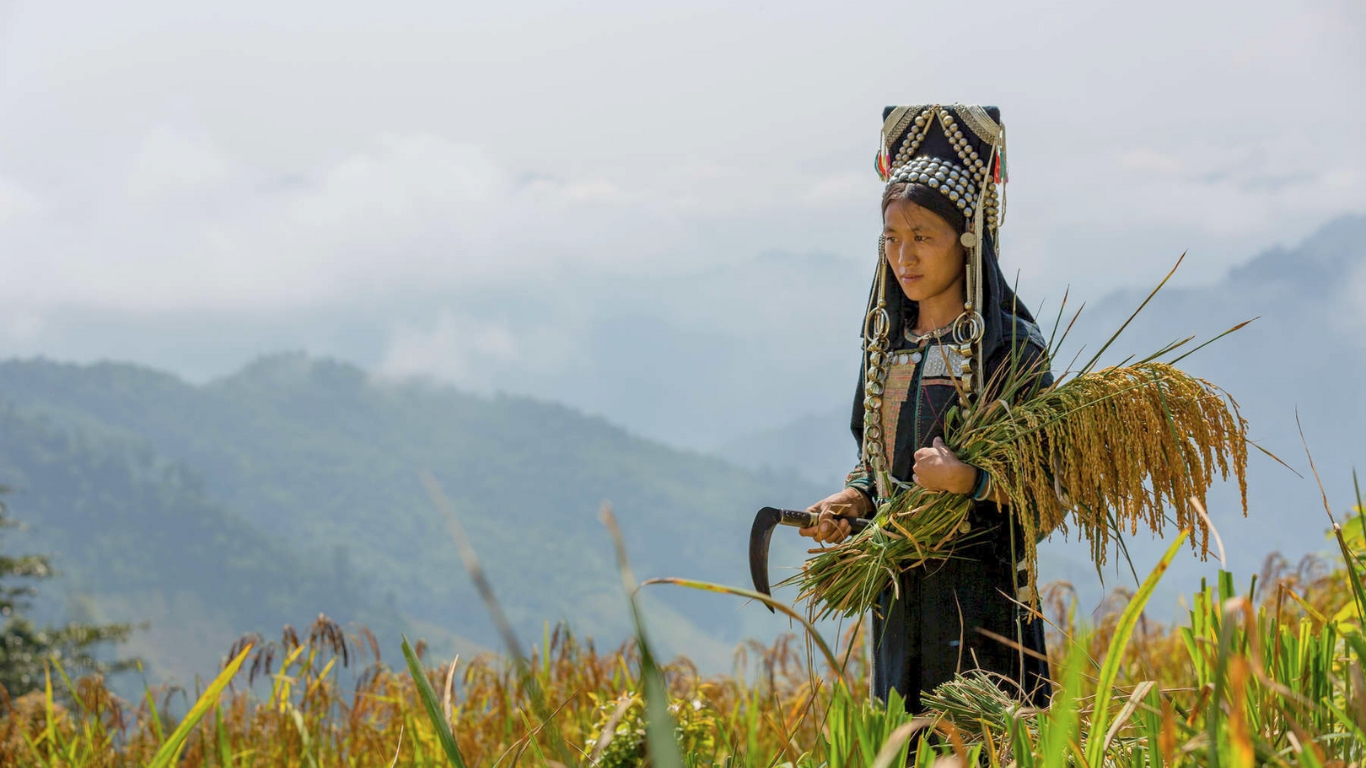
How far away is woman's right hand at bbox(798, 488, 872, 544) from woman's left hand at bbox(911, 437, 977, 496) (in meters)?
0.28

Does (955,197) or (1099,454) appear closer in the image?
(1099,454)

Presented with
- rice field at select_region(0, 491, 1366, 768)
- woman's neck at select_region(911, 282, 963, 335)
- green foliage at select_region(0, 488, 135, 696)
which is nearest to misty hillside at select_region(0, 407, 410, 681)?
green foliage at select_region(0, 488, 135, 696)

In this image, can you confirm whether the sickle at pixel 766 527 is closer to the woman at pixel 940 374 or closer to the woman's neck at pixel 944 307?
the woman at pixel 940 374

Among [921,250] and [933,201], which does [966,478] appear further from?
[933,201]

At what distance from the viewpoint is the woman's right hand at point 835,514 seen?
10.3ft

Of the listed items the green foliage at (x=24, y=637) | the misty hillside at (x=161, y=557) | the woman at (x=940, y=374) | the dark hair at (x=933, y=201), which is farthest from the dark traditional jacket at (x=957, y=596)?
the misty hillside at (x=161, y=557)

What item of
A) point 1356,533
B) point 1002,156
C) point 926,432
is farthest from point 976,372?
point 1356,533

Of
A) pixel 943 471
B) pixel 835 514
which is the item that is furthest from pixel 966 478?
pixel 835 514

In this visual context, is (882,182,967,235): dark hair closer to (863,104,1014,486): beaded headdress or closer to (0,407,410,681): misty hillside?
(863,104,1014,486): beaded headdress

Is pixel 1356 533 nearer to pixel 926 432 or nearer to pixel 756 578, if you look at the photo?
pixel 926 432

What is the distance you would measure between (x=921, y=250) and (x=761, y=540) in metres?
0.92

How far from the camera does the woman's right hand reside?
313 centimetres

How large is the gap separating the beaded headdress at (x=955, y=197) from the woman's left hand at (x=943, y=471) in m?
0.21

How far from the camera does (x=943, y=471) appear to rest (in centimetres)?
289
